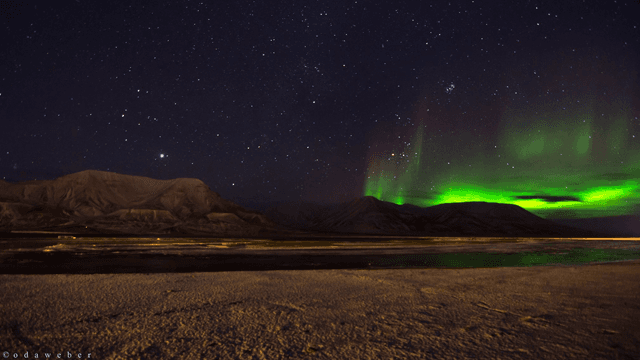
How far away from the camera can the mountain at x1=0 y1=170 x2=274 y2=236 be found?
14100 cm

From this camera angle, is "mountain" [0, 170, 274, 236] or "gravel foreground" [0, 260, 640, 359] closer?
"gravel foreground" [0, 260, 640, 359]

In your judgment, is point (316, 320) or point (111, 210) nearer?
point (316, 320)

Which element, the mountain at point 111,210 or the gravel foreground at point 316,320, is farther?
the mountain at point 111,210

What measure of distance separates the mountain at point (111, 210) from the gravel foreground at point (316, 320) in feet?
418

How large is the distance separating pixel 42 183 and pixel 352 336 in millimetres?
253663

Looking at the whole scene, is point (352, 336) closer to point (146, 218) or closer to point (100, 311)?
point (100, 311)

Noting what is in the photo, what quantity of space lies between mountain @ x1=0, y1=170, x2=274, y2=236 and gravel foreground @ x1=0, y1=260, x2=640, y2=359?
127 meters

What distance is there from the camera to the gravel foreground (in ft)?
15.2

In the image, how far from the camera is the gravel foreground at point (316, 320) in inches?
182

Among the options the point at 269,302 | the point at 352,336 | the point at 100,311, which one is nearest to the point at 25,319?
the point at 100,311

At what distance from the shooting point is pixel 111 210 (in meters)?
174

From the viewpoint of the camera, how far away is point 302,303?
7566 mm

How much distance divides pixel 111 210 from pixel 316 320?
8022 inches

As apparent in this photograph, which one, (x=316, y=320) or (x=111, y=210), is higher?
(x=316, y=320)
